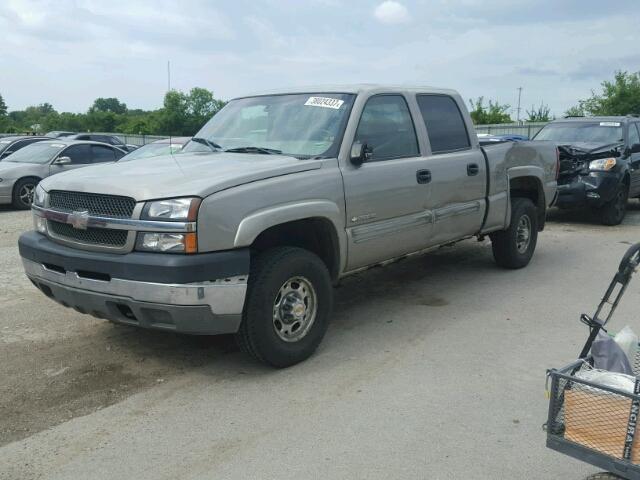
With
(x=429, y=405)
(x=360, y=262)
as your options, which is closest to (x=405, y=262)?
(x=360, y=262)

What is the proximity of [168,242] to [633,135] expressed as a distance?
34.1 ft

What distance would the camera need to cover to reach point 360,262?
4.99 m

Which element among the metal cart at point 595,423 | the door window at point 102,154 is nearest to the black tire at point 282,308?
the metal cart at point 595,423

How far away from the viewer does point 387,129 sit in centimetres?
536

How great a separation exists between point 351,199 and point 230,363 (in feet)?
4.85

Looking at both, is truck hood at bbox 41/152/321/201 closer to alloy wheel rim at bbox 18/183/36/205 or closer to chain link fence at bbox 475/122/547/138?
alloy wheel rim at bbox 18/183/36/205

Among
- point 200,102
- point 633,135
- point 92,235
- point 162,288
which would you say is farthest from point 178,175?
point 200,102

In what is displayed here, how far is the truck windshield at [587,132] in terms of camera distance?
1145cm

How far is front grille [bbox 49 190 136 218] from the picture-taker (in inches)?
157

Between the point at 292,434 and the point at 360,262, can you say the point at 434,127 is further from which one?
the point at 292,434

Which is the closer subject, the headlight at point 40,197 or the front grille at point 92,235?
the front grille at point 92,235

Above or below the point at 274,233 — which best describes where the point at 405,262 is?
below

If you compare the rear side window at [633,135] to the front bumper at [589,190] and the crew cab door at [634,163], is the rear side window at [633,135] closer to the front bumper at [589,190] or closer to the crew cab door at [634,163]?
the crew cab door at [634,163]

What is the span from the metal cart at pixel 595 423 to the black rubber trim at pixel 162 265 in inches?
78.2
